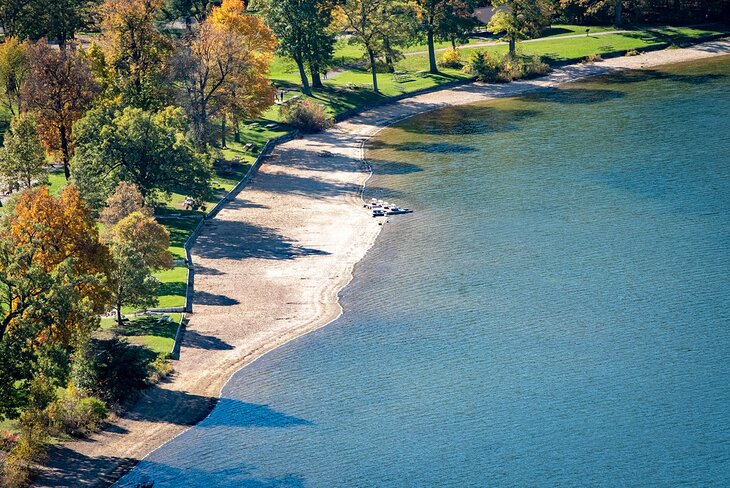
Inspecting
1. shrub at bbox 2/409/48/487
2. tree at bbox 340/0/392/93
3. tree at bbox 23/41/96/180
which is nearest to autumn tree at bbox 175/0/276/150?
tree at bbox 23/41/96/180

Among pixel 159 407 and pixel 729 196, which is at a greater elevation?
pixel 729 196

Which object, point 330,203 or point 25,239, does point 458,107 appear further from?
point 25,239

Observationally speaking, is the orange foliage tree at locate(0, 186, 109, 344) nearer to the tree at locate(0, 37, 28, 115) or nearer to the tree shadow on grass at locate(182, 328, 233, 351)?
the tree shadow on grass at locate(182, 328, 233, 351)

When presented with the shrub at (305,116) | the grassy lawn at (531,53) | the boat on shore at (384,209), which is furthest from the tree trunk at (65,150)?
the grassy lawn at (531,53)

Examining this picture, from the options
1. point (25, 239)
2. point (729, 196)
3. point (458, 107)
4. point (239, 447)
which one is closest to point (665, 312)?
point (729, 196)

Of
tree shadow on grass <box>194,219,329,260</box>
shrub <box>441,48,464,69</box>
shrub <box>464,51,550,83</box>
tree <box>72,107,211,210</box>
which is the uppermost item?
shrub <box>441,48,464,69</box>

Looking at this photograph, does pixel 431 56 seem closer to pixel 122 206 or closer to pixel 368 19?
pixel 368 19

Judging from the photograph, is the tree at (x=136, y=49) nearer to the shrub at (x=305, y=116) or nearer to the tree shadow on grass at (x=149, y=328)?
the shrub at (x=305, y=116)
